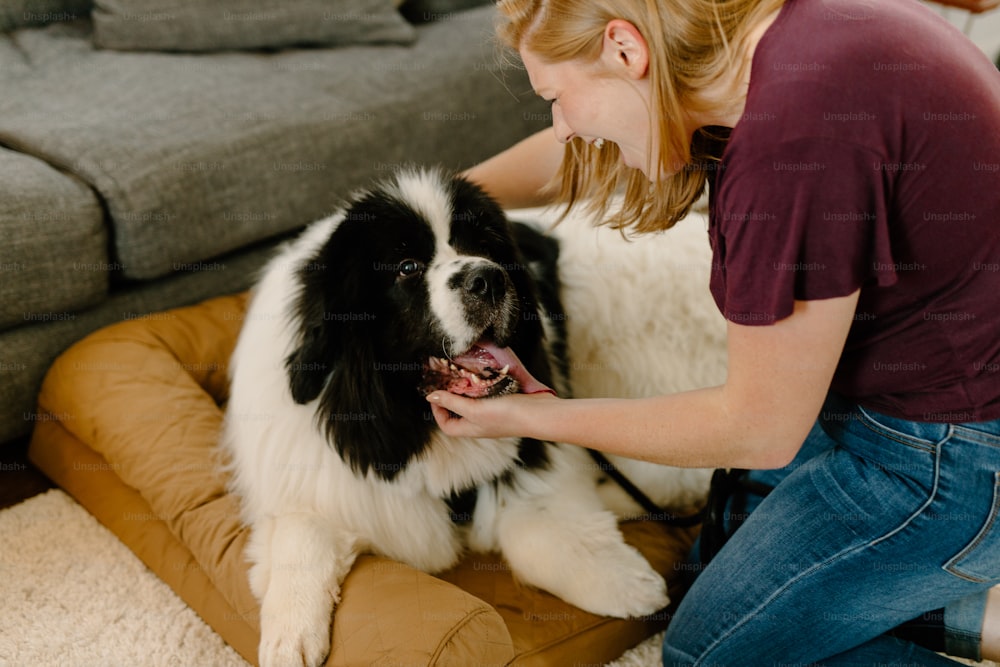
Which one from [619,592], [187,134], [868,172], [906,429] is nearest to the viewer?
[868,172]

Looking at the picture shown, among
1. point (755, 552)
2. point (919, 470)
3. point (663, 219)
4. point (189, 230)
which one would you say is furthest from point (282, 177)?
point (919, 470)

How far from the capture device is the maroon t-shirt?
102 centimetres

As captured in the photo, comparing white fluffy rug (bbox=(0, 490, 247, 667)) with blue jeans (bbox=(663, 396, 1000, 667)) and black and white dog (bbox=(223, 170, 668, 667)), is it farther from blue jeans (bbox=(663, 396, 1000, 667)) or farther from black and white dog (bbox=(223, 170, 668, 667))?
blue jeans (bbox=(663, 396, 1000, 667))

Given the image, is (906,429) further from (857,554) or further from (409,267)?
(409,267)

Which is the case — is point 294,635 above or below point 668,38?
below

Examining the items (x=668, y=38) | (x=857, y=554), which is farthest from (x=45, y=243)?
(x=857, y=554)

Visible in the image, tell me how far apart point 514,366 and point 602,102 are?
0.54 meters

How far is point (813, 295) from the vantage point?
3.51ft

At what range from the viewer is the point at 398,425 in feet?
5.34

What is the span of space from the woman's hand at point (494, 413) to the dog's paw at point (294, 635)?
0.40 metres

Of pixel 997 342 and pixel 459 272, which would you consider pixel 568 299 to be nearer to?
A: pixel 459 272

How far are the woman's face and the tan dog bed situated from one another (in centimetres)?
84

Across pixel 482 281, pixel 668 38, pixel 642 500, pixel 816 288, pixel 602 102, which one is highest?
pixel 668 38

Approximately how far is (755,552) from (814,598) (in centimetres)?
12
